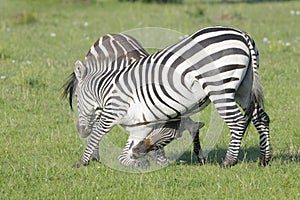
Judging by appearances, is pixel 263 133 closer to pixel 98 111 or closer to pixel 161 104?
pixel 161 104

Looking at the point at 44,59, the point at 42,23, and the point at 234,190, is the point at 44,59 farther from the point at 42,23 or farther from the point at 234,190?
the point at 234,190

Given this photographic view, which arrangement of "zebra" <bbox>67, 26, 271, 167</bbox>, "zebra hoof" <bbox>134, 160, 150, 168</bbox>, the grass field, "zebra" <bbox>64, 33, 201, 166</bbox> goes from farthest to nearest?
"zebra" <bbox>64, 33, 201, 166</bbox>, "zebra hoof" <bbox>134, 160, 150, 168</bbox>, "zebra" <bbox>67, 26, 271, 167</bbox>, the grass field

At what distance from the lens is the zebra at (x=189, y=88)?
7.10 meters

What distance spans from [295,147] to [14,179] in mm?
3492

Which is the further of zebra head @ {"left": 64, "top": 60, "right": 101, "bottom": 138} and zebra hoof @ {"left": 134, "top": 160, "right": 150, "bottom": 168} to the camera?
zebra head @ {"left": 64, "top": 60, "right": 101, "bottom": 138}

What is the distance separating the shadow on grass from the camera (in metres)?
7.85

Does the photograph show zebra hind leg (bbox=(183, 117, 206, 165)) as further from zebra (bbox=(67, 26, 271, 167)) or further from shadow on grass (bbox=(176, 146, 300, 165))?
zebra (bbox=(67, 26, 271, 167))

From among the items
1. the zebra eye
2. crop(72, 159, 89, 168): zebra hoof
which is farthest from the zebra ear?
crop(72, 159, 89, 168): zebra hoof

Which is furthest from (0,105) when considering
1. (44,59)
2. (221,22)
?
(221,22)

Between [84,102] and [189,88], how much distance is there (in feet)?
4.71

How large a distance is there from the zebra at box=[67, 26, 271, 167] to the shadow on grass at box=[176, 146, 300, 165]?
12.0 inches

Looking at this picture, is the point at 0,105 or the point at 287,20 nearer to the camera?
the point at 0,105

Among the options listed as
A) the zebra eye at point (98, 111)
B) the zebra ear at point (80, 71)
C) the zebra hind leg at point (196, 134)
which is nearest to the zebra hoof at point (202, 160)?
the zebra hind leg at point (196, 134)

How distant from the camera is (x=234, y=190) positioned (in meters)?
6.62
